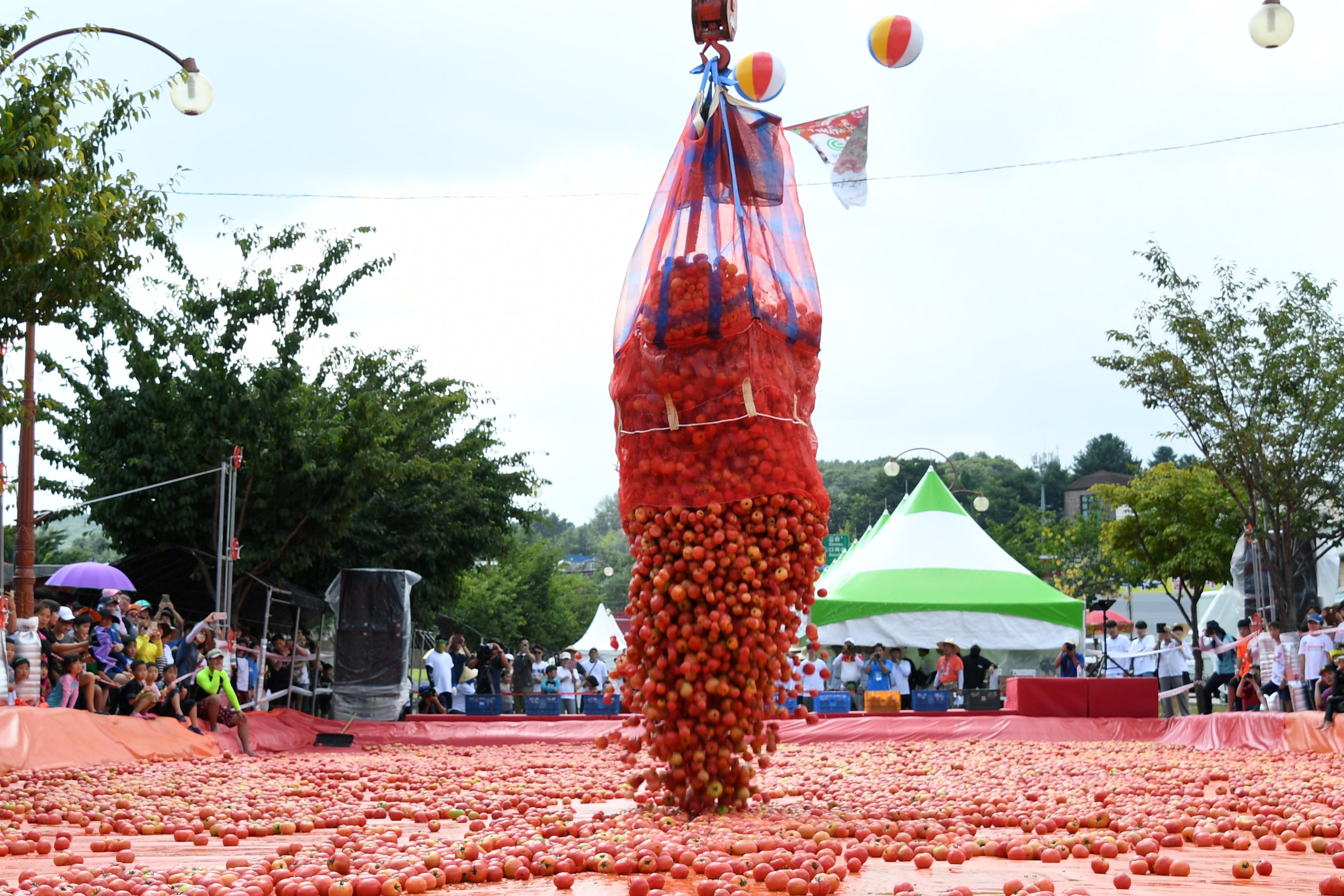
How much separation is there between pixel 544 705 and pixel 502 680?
4.52 meters

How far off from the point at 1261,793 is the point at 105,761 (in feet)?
31.2

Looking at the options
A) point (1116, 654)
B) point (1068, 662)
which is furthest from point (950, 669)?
point (1116, 654)

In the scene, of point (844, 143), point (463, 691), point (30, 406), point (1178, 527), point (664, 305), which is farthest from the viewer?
point (1178, 527)

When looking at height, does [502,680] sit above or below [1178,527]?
below

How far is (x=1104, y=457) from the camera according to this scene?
90.1m

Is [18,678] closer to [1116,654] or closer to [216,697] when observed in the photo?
[216,697]

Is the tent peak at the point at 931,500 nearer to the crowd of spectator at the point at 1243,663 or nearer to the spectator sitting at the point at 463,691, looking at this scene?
the crowd of spectator at the point at 1243,663

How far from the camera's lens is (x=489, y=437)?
25.4 m

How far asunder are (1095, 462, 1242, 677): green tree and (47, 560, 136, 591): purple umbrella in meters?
21.5

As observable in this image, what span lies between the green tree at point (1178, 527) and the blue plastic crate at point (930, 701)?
1179 centimetres

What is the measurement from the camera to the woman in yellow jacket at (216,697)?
1379cm

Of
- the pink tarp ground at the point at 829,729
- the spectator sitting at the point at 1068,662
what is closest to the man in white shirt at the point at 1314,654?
the pink tarp ground at the point at 829,729

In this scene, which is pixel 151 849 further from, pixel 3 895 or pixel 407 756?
pixel 407 756

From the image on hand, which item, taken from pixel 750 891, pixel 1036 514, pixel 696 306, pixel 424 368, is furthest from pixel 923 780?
pixel 1036 514
